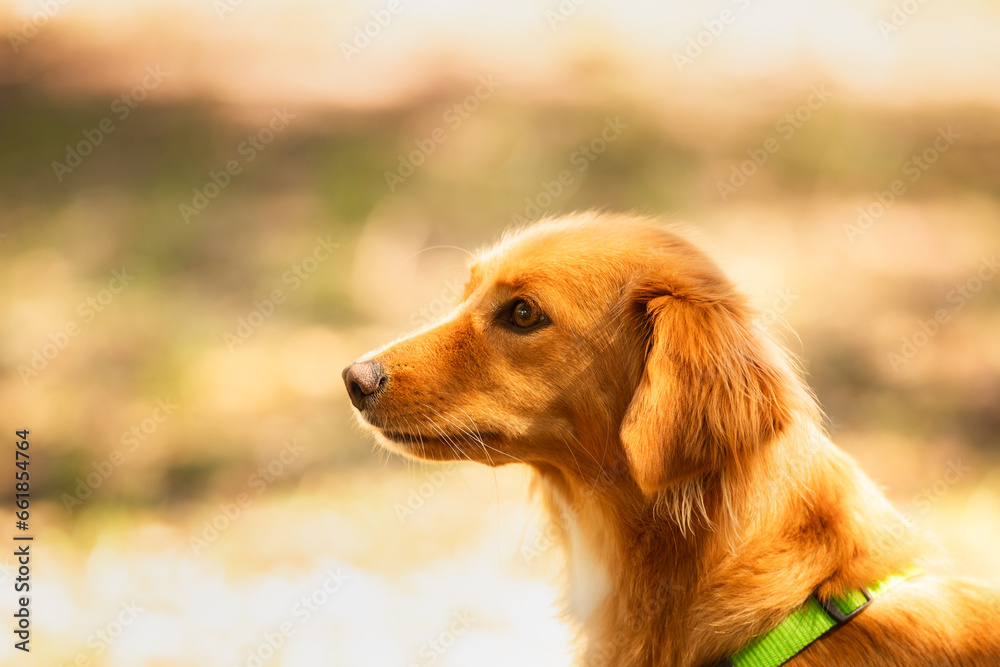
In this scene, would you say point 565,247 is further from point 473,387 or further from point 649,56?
point 649,56

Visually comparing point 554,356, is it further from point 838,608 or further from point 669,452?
point 838,608

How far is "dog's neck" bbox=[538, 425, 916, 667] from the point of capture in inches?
88.8

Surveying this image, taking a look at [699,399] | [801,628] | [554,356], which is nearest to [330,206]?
[554,356]

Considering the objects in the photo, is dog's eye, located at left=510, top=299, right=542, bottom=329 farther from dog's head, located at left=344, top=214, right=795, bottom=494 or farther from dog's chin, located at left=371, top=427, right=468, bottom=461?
dog's chin, located at left=371, top=427, right=468, bottom=461

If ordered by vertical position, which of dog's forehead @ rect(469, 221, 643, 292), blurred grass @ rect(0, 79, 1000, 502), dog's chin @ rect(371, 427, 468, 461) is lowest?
blurred grass @ rect(0, 79, 1000, 502)

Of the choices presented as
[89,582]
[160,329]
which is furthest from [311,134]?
[89,582]

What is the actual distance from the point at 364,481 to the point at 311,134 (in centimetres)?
368

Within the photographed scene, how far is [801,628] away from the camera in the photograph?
2.22 m

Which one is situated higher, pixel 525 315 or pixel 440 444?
pixel 525 315

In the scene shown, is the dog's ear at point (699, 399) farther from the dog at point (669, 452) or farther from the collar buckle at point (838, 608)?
the collar buckle at point (838, 608)

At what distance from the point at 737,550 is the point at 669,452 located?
1.23 ft

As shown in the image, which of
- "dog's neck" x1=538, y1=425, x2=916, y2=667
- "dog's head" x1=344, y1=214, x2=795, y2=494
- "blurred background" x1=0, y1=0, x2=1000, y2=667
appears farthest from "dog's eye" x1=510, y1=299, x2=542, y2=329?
"blurred background" x1=0, y1=0, x2=1000, y2=667

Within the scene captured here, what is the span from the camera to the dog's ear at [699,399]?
220 centimetres

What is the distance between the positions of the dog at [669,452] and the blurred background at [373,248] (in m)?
1.04
